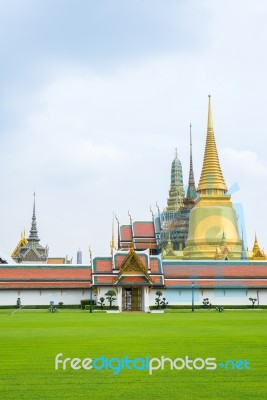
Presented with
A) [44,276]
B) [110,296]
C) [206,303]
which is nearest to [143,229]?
[44,276]

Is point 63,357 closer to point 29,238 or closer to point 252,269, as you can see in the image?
point 252,269

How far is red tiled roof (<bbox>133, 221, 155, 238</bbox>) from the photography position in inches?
2288

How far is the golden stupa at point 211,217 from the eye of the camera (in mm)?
56719

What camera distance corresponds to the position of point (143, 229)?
58562mm

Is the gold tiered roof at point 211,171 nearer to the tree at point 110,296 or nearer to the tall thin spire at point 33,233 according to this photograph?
the tree at point 110,296

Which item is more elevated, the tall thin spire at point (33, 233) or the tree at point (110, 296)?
the tall thin spire at point (33, 233)

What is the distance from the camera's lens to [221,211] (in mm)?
58719

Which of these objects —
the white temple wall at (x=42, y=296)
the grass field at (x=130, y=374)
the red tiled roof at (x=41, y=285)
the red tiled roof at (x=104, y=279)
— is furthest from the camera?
the white temple wall at (x=42, y=296)

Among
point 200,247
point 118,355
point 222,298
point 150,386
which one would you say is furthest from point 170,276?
point 150,386

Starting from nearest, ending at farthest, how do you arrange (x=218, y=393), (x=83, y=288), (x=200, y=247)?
(x=218, y=393) → (x=83, y=288) → (x=200, y=247)

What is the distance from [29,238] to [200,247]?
978 inches

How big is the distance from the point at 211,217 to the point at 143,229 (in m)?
6.59

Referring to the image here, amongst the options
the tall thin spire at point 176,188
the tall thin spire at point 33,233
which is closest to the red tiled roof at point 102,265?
the tall thin spire at point 33,233

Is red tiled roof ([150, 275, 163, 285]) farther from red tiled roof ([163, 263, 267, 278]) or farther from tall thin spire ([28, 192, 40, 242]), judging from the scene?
tall thin spire ([28, 192, 40, 242])
